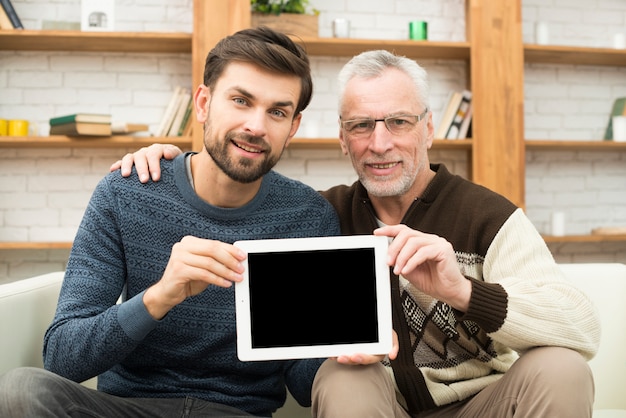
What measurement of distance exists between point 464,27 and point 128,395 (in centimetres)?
297

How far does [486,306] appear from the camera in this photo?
48.5 inches

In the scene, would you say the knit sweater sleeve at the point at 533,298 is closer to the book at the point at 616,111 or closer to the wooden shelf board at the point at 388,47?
the wooden shelf board at the point at 388,47

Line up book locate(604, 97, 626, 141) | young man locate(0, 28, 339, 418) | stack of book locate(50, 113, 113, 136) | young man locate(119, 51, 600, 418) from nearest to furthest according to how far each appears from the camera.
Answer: young man locate(119, 51, 600, 418) < young man locate(0, 28, 339, 418) < stack of book locate(50, 113, 113, 136) < book locate(604, 97, 626, 141)

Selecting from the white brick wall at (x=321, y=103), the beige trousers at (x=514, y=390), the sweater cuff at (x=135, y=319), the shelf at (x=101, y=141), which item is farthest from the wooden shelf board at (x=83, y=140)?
the beige trousers at (x=514, y=390)

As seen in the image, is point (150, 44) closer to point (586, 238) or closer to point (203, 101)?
point (203, 101)

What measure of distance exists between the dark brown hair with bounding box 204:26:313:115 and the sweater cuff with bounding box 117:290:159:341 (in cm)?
60

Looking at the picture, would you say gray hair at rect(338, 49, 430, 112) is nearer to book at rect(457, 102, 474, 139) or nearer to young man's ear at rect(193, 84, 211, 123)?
young man's ear at rect(193, 84, 211, 123)

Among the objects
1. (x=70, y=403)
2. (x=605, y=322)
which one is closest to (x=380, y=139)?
(x=605, y=322)

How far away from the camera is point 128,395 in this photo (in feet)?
4.75

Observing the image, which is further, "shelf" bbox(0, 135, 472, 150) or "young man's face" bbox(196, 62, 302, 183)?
"shelf" bbox(0, 135, 472, 150)

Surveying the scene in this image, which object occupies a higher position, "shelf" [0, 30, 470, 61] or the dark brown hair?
"shelf" [0, 30, 470, 61]

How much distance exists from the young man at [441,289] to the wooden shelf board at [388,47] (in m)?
1.56

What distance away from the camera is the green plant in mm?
3229

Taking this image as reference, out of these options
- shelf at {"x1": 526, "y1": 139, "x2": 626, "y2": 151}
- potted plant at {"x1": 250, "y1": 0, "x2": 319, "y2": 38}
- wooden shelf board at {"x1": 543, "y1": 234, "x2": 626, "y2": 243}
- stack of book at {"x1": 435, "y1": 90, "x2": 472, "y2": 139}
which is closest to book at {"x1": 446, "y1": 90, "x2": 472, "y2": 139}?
stack of book at {"x1": 435, "y1": 90, "x2": 472, "y2": 139}
